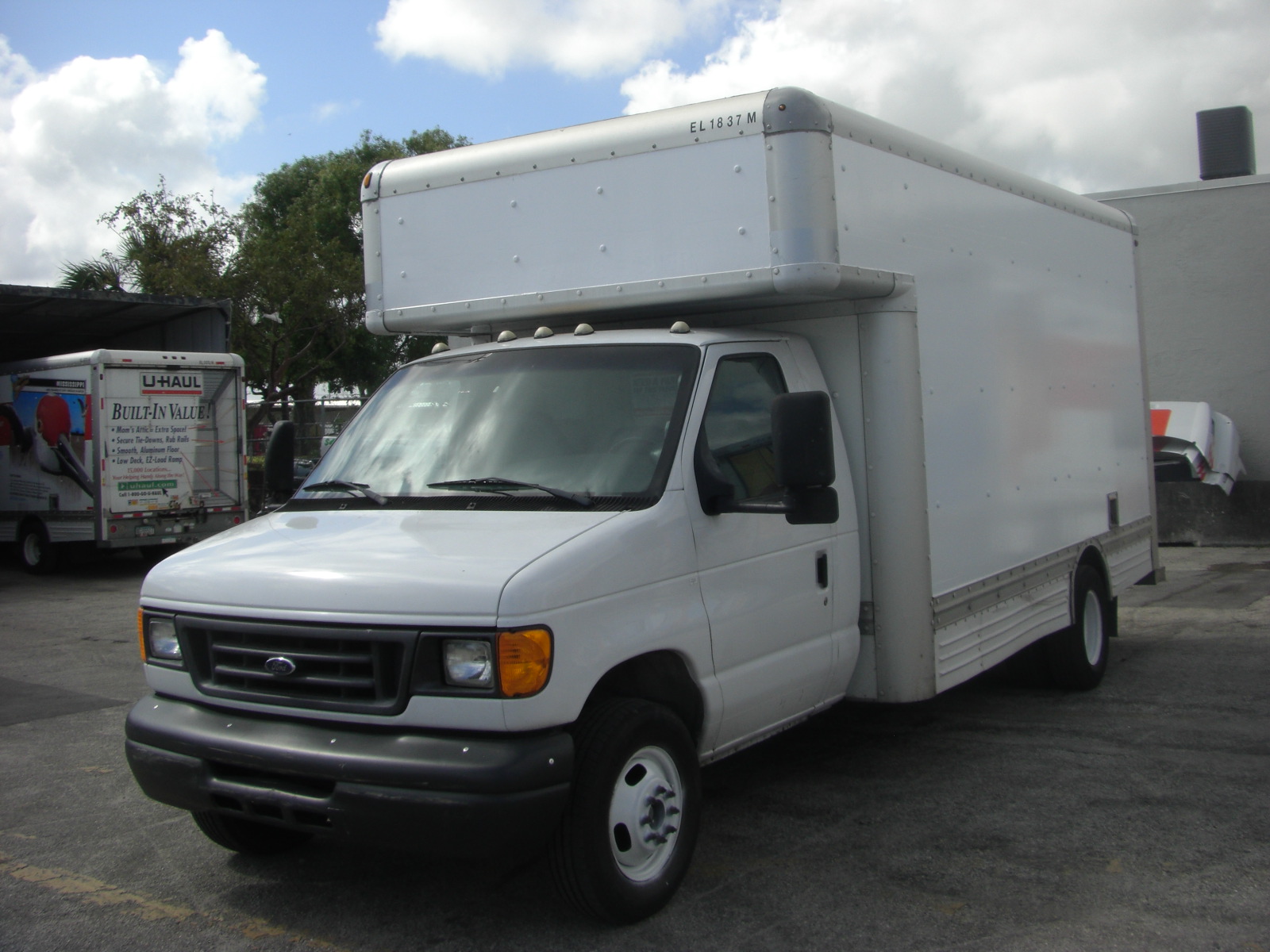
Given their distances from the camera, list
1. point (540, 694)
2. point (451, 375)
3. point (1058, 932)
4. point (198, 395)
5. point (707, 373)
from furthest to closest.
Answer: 1. point (198, 395)
2. point (451, 375)
3. point (707, 373)
4. point (1058, 932)
5. point (540, 694)

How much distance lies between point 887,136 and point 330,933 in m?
4.11

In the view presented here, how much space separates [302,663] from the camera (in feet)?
12.9

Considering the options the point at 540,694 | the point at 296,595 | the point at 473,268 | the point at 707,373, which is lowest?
the point at 540,694

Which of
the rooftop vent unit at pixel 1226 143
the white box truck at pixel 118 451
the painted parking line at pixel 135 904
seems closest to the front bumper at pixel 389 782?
the painted parking line at pixel 135 904

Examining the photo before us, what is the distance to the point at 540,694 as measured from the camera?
3.68 m

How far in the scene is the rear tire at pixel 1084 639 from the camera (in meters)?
7.36

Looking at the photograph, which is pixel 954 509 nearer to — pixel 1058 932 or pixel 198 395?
pixel 1058 932

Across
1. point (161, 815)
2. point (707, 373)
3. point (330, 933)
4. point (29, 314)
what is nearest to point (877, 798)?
point (707, 373)

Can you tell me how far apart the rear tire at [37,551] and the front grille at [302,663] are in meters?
14.1

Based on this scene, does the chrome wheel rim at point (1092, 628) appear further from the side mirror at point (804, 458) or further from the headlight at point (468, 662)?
the headlight at point (468, 662)

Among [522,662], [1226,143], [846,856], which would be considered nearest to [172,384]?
[846,856]

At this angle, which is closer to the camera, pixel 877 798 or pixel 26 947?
pixel 26 947

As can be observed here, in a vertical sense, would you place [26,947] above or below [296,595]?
below

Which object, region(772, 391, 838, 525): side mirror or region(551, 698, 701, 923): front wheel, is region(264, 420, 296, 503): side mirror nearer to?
region(551, 698, 701, 923): front wheel
